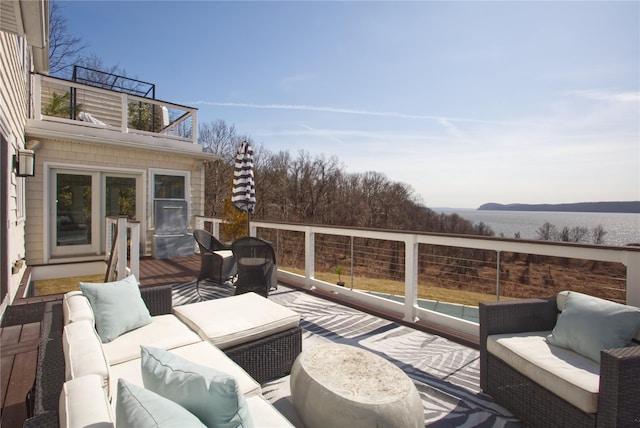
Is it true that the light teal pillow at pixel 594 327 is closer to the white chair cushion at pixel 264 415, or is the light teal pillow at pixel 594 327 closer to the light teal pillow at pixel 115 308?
the white chair cushion at pixel 264 415

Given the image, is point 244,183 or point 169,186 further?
point 169,186

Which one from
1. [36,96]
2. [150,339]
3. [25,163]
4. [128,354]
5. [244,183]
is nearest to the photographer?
[128,354]

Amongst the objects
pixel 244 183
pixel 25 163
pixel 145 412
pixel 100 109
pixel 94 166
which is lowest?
pixel 145 412

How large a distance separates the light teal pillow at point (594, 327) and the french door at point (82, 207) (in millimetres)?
8445

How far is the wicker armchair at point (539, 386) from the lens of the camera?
5.87 feet

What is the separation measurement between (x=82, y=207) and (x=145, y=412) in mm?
7958

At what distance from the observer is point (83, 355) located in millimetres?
1650

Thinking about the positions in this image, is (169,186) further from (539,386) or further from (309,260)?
(539,386)

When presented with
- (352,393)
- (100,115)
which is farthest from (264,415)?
(100,115)

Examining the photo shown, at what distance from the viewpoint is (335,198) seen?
28.0m

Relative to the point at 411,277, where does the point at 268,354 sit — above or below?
below

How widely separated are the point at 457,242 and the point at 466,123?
21648 mm

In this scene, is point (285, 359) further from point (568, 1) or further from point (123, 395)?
point (568, 1)

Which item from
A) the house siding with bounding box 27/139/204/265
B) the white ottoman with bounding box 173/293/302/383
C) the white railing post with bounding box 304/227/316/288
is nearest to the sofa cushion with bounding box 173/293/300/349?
the white ottoman with bounding box 173/293/302/383
